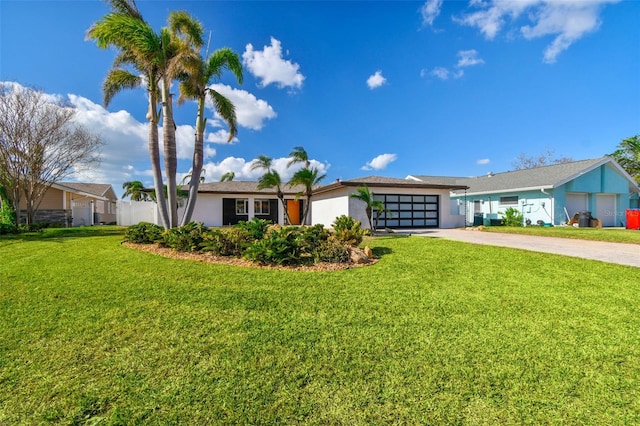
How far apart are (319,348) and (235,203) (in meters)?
20.3

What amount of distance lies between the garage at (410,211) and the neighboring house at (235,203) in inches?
285

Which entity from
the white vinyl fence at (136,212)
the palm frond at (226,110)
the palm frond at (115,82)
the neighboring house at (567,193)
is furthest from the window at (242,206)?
the neighboring house at (567,193)

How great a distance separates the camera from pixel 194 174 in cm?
1069

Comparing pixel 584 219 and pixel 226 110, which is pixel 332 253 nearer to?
pixel 226 110

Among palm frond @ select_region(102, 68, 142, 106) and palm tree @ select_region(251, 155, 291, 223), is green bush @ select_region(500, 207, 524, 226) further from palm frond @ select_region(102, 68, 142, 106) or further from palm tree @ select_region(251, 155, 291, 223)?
palm frond @ select_region(102, 68, 142, 106)

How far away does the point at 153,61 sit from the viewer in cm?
941

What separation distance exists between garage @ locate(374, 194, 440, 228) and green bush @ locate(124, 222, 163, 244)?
11860 mm

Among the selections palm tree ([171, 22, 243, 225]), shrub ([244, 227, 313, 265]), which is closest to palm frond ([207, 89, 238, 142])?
palm tree ([171, 22, 243, 225])

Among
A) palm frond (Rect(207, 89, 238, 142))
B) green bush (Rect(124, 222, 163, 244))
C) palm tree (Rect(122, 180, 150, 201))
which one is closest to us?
green bush (Rect(124, 222, 163, 244))

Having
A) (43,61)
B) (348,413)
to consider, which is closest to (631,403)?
(348,413)

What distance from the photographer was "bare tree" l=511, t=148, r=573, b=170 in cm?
3858

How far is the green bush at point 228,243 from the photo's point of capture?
7145mm

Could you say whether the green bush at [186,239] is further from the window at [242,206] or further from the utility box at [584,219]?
the utility box at [584,219]

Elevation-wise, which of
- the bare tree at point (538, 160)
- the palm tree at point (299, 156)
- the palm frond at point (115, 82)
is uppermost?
the bare tree at point (538, 160)
